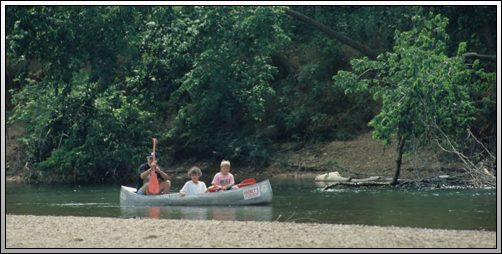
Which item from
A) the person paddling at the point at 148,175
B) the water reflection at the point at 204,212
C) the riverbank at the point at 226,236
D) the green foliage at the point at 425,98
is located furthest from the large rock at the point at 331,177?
the riverbank at the point at 226,236

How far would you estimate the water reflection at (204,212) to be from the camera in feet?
42.4

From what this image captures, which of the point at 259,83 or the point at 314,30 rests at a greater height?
the point at 314,30

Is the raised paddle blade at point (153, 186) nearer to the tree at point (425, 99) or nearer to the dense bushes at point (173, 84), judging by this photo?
the tree at point (425, 99)

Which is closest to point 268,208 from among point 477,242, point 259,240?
point 259,240

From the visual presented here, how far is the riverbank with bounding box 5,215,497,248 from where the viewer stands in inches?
357

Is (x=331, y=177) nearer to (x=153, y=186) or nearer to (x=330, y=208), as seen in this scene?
(x=153, y=186)

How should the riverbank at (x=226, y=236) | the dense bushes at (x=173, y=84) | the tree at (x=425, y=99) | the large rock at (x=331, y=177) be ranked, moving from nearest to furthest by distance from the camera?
the riverbank at (x=226, y=236)
the tree at (x=425, y=99)
the large rock at (x=331, y=177)
the dense bushes at (x=173, y=84)

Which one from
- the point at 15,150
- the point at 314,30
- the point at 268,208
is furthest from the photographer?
the point at 314,30

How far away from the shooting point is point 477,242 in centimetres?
900

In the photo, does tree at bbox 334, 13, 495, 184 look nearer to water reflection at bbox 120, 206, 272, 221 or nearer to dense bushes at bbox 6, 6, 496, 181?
dense bushes at bbox 6, 6, 496, 181

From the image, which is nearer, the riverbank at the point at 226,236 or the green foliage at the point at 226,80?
the riverbank at the point at 226,236

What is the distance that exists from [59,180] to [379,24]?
1136cm

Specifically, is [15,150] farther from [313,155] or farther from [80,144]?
[313,155]

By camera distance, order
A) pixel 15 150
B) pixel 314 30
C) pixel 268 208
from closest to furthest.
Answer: pixel 268 208, pixel 15 150, pixel 314 30
